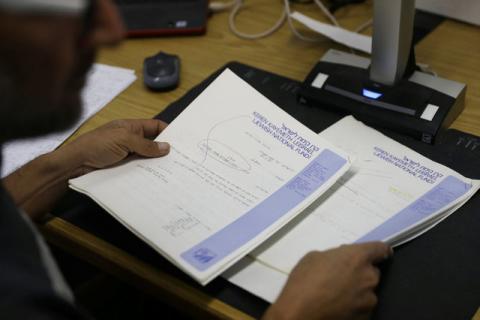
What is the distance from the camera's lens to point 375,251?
2.39 ft

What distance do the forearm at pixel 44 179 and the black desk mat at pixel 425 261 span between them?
0.03 meters

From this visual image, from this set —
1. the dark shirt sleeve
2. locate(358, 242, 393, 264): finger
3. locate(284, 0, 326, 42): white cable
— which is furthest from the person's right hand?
locate(284, 0, 326, 42): white cable

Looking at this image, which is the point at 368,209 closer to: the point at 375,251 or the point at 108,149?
the point at 375,251

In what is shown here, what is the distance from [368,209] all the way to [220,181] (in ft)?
0.64

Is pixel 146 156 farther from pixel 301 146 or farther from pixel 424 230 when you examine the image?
pixel 424 230

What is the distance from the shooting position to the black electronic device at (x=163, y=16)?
1.26 metres

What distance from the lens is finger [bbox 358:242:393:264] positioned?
0.72 meters

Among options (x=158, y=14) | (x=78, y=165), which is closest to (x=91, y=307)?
(x=78, y=165)

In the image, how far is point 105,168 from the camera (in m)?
0.87

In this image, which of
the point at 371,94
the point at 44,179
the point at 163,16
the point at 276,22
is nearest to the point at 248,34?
the point at 276,22

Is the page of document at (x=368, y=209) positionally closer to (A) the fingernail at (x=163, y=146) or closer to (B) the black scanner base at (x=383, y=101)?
(B) the black scanner base at (x=383, y=101)

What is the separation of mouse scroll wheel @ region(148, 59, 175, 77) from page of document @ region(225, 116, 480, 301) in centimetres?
34

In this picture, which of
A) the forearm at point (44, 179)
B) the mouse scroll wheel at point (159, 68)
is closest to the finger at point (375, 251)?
the forearm at point (44, 179)

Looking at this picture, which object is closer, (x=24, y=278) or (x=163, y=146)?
(x=24, y=278)
